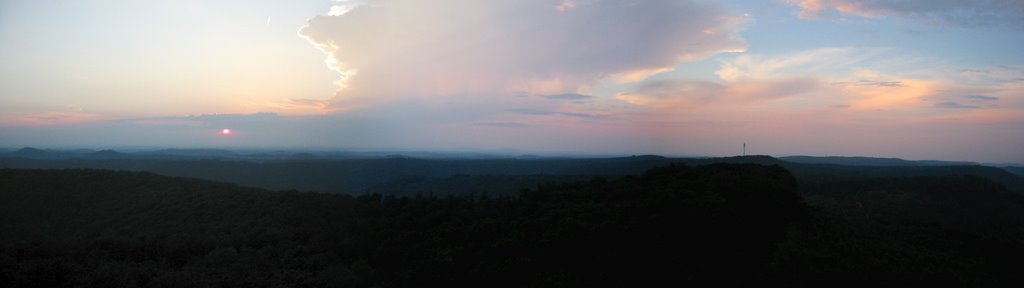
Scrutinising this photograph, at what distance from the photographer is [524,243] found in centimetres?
1302

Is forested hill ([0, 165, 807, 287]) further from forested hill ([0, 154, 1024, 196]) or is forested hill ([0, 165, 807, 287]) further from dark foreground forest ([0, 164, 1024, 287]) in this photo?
forested hill ([0, 154, 1024, 196])

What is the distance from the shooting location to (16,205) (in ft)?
78.5

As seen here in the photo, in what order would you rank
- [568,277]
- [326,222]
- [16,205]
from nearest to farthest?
[568,277], [326,222], [16,205]

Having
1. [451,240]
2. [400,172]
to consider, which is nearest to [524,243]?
[451,240]

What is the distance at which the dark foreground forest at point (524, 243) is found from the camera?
11.4 meters

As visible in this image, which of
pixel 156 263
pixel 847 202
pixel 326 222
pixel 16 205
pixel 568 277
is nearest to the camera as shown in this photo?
pixel 568 277

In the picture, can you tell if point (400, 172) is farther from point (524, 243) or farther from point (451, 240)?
point (524, 243)

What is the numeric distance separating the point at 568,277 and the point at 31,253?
12.4m

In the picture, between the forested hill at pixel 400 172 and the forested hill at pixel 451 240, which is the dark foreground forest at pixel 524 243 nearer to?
the forested hill at pixel 451 240

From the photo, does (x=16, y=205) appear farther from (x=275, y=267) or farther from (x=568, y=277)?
(x=568, y=277)

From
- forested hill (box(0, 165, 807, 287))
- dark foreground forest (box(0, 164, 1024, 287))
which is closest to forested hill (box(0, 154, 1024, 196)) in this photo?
dark foreground forest (box(0, 164, 1024, 287))

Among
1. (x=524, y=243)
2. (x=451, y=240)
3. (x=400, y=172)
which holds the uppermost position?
(x=524, y=243)

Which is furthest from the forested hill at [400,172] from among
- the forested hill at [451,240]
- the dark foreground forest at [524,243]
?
the forested hill at [451,240]

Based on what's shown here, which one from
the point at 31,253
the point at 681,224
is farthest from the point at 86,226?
the point at 681,224
